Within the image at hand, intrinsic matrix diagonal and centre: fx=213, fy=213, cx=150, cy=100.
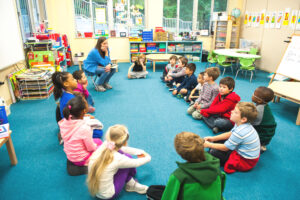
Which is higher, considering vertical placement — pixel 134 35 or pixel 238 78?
pixel 134 35

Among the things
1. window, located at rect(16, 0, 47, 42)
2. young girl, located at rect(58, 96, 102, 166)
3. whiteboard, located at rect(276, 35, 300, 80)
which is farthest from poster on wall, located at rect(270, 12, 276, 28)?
window, located at rect(16, 0, 47, 42)

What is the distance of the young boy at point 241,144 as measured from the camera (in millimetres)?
2027

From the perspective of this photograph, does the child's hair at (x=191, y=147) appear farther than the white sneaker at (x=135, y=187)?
No

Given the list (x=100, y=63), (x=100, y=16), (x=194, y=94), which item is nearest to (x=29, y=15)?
(x=100, y=63)

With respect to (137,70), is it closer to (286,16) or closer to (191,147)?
(286,16)

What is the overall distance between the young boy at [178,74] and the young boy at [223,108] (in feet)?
5.66

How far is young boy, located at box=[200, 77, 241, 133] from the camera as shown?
2852mm

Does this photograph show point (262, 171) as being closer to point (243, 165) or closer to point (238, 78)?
point (243, 165)

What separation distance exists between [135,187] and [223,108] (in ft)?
5.47

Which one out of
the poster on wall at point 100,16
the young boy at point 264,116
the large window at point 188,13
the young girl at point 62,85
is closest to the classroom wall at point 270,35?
the large window at point 188,13

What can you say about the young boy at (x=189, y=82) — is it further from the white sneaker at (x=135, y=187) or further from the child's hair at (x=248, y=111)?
the white sneaker at (x=135, y=187)

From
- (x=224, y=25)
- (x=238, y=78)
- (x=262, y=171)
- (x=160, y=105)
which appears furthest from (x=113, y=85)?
(x=224, y=25)

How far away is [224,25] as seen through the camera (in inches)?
306

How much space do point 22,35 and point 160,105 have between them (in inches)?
134
